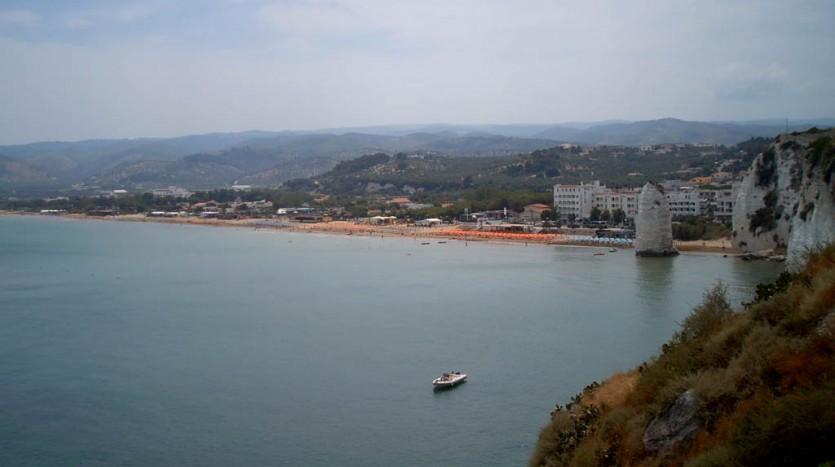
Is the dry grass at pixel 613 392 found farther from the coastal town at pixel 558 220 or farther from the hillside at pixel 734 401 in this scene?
the coastal town at pixel 558 220

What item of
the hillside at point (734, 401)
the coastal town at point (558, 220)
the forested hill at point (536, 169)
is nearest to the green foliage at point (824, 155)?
the coastal town at point (558, 220)

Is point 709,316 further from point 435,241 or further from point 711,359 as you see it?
point 435,241

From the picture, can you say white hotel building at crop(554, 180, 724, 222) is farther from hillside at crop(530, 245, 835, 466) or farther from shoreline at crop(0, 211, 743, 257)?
hillside at crop(530, 245, 835, 466)

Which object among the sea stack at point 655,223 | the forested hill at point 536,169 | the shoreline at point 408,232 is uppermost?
the forested hill at point 536,169

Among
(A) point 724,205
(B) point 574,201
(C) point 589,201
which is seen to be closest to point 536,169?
(B) point 574,201

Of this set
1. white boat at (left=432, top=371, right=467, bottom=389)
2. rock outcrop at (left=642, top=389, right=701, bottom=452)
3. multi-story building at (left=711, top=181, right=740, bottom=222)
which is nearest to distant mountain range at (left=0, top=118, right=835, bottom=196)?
multi-story building at (left=711, top=181, right=740, bottom=222)

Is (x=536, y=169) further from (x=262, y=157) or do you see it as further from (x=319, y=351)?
(x=262, y=157)
